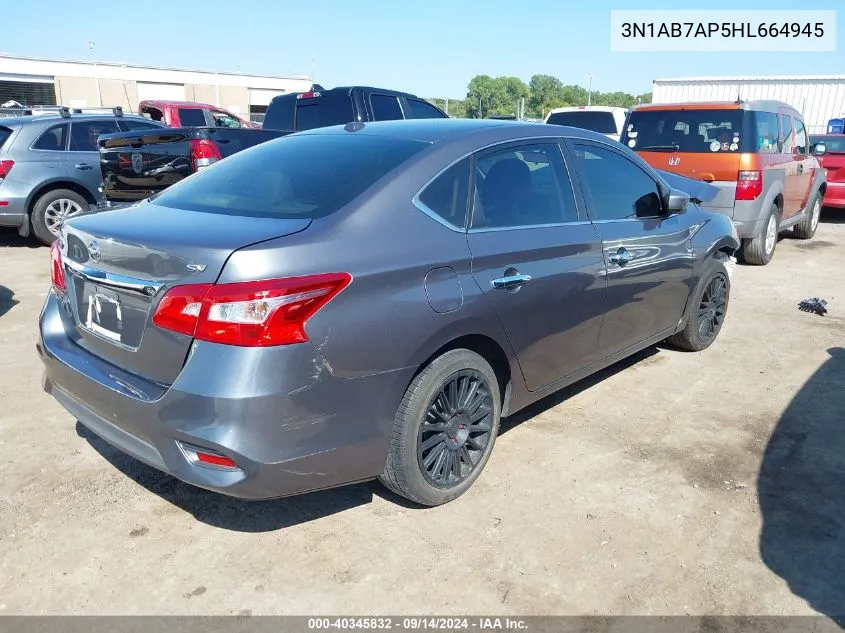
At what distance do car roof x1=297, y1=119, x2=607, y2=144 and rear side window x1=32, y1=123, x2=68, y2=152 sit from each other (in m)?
6.73

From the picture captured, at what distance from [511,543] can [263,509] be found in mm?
1145

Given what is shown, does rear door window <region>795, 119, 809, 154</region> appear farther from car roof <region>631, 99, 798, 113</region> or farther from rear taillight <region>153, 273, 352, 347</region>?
rear taillight <region>153, 273, 352, 347</region>

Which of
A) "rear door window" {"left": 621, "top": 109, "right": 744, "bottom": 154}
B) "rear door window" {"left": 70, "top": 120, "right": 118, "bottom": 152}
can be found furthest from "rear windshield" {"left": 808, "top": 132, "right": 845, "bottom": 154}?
"rear door window" {"left": 70, "top": 120, "right": 118, "bottom": 152}

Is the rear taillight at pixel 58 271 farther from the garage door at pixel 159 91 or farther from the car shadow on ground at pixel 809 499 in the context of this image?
the garage door at pixel 159 91

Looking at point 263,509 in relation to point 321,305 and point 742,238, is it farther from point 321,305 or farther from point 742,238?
point 742,238

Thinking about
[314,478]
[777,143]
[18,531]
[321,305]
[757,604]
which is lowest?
[757,604]

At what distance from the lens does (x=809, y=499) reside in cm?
332

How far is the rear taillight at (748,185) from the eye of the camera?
7.66 metres

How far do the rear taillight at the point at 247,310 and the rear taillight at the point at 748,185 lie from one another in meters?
6.59

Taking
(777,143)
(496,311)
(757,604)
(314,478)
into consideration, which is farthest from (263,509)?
(777,143)

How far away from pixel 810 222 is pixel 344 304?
33.2 feet

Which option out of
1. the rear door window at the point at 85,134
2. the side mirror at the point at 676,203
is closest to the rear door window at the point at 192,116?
the rear door window at the point at 85,134

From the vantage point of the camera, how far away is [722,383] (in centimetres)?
481

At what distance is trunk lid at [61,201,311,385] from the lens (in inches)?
99.3
